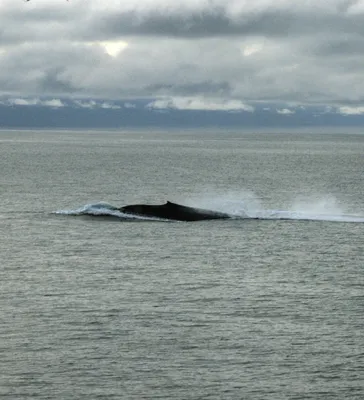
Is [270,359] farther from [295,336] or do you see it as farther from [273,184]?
[273,184]

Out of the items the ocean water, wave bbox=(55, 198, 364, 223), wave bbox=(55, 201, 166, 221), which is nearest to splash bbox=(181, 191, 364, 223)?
wave bbox=(55, 198, 364, 223)

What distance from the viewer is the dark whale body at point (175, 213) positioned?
97688 millimetres

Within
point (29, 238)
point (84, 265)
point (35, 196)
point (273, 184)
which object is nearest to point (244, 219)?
point (29, 238)

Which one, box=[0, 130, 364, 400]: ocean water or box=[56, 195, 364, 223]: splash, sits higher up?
box=[56, 195, 364, 223]: splash

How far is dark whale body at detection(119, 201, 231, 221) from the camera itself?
97.7 m

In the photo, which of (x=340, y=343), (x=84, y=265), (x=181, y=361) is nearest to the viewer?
(x=181, y=361)

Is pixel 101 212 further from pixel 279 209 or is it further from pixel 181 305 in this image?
pixel 181 305

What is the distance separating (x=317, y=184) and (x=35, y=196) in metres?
59.6

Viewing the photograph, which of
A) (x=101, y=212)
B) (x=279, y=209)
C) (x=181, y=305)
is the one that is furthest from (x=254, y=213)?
(x=181, y=305)

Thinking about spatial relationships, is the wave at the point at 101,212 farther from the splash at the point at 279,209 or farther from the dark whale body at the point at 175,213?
the splash at the point at 279,209

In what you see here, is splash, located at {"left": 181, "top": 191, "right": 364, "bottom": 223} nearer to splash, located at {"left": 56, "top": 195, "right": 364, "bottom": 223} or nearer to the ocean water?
splash, located at {"left": 56, "top": 195, "right": 364, "bottom": 223}

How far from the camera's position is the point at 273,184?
165m

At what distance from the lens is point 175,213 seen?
98125mm

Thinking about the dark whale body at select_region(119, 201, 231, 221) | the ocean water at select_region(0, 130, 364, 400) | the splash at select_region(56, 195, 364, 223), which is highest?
the dark whale body at select_region(119, 201, 231, 221)
